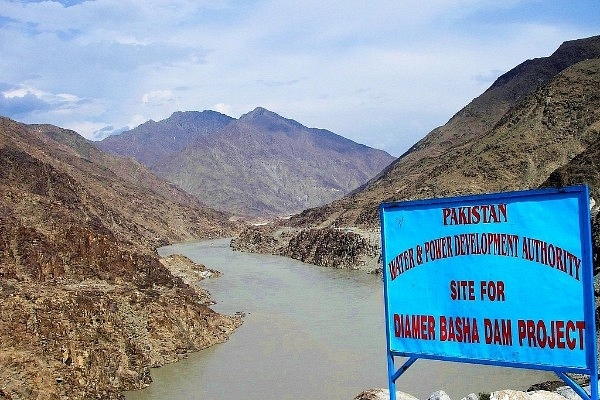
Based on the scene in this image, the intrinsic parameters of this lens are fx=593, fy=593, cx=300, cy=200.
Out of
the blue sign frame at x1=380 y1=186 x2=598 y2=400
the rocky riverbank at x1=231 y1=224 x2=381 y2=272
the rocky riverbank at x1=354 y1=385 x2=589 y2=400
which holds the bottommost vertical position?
the rocky riverbank at x1=231 y1=224 x2=381 y2=272

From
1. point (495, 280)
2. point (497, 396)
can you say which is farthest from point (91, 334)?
point (495, 280)

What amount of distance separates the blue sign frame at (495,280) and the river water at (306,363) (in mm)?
13085

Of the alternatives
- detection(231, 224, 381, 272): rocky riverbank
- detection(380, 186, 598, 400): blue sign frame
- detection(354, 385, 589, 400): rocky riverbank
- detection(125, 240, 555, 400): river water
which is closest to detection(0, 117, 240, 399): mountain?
detection(125, 240, 555, 400): river water

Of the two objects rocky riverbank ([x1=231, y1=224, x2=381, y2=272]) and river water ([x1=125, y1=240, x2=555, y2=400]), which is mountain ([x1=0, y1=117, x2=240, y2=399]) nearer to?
river water ([x1=125, y1=240, x2=555, y2=400])

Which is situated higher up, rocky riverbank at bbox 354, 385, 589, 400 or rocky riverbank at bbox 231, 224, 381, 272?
rocky riverbank at bbox 354, 385, 589, 400

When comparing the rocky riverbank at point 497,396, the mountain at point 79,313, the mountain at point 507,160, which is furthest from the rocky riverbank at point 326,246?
the rocky riverbank at point 497,396

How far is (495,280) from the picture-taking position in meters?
6.86

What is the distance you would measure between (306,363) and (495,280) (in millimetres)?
18126

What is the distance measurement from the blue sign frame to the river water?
13.1 m

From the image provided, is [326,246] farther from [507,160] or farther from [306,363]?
[306,363]

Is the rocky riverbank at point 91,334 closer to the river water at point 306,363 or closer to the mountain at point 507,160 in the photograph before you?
the river water at point 306,363

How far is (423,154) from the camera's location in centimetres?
10800

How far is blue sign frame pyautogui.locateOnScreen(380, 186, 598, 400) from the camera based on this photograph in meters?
6.32

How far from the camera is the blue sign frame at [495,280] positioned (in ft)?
20.7
